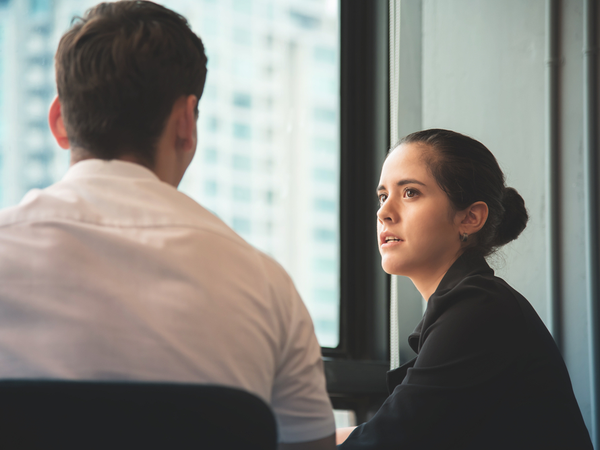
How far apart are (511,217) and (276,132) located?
3.09ft

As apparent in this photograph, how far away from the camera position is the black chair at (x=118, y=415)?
1.60ft

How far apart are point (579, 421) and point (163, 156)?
92 cm

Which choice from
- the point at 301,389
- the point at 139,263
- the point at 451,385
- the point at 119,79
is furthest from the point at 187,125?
the point at 451,385

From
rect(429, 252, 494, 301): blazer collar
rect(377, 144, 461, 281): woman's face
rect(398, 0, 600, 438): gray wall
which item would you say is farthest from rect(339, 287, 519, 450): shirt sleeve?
rect(398, 0, 600, 438): gray wall

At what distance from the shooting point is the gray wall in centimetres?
160

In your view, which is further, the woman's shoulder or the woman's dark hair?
the woman's dark hair

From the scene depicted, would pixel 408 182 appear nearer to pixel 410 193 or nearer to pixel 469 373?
pixel 410 193

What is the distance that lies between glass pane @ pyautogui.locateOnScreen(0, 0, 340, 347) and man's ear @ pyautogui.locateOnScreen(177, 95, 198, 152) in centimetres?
111

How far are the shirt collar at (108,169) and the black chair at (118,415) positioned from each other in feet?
0.95

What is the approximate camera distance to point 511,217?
1453mm

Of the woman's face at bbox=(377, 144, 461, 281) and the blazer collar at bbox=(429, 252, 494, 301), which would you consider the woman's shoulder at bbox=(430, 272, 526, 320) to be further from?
the woman's face at bbox=(377, 144, 461, 281)

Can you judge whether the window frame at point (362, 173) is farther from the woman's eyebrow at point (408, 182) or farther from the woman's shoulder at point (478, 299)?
the woman's shoulder at point (478, 299)

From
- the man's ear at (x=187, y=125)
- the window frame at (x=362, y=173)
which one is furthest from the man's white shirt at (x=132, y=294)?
the window frame at (x=362, y=173)

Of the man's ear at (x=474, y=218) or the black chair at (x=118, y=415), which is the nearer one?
the black chair at (x=118, y=415)
